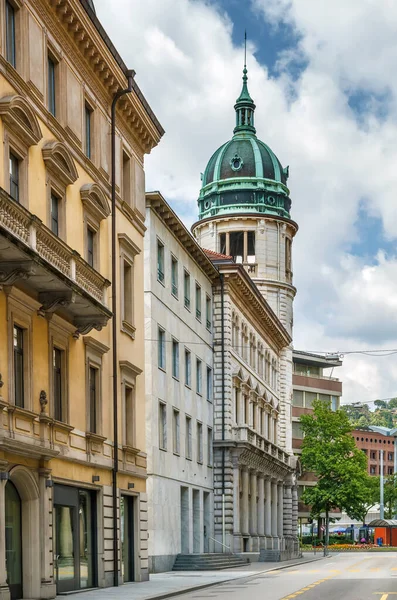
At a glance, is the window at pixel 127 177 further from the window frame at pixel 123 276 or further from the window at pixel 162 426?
the window at pixel 162 426

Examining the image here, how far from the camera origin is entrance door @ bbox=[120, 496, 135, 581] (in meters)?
34.6

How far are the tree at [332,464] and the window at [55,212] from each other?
63.4 metres

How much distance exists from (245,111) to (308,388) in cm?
4163

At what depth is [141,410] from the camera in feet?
120

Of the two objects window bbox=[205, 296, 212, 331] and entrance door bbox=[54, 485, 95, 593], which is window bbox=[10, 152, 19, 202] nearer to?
entrance door bbox=[54, 485, 95, 593]

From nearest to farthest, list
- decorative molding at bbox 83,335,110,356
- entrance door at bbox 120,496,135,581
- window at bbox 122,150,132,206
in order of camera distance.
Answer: decorative molding at bbox 83,335,110,356 → entrance door at bbox 120,496,135,581 → window at bbox 122,150,132,206

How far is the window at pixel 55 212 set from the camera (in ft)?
93.6

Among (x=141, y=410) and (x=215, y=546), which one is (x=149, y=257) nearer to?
(x=141, y=410)

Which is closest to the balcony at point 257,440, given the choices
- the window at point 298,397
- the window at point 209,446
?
the window at point 209,446

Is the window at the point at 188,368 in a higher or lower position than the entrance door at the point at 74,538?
higher

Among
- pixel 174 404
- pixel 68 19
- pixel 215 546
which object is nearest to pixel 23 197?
pixel 68 19

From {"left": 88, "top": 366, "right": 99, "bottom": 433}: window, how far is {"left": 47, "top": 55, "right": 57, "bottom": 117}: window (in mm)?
7044

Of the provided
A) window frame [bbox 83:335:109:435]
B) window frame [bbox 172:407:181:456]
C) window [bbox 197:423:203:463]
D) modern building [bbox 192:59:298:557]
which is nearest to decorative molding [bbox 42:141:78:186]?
window frame [bbox 83:335:109:435]

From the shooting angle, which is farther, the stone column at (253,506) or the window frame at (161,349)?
the stone column at (253,506)
